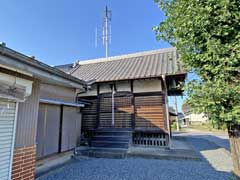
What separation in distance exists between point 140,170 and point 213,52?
3.85 metres

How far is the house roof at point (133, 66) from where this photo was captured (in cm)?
783

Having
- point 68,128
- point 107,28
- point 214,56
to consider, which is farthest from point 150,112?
point 107,28

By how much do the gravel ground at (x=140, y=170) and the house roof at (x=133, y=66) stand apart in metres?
3.39

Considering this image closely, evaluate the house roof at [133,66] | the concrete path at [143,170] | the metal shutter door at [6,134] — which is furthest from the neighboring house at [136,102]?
the metal shutter door at [6,134]

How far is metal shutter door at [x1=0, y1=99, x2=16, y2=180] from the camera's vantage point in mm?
2467

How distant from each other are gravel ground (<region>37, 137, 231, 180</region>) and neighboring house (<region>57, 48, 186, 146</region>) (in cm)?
197

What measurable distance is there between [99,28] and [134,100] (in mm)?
8742

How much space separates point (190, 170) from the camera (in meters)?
4.52

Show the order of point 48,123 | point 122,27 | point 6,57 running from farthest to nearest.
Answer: point 122,27 < point 48,123 < point 6,57

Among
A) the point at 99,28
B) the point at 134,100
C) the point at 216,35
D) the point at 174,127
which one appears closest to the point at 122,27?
the point at 99,28

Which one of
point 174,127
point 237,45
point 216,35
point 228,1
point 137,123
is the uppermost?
point 228,1

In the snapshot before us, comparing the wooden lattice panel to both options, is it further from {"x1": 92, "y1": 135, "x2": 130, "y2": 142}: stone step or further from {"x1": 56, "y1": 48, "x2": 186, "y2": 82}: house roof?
{"x1": 56, "y1": 48, "x2": 186, "y2": 82}: house roof

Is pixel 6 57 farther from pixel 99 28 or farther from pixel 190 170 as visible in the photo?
pixel 99 28

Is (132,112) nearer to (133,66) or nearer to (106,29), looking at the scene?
(133,66)
